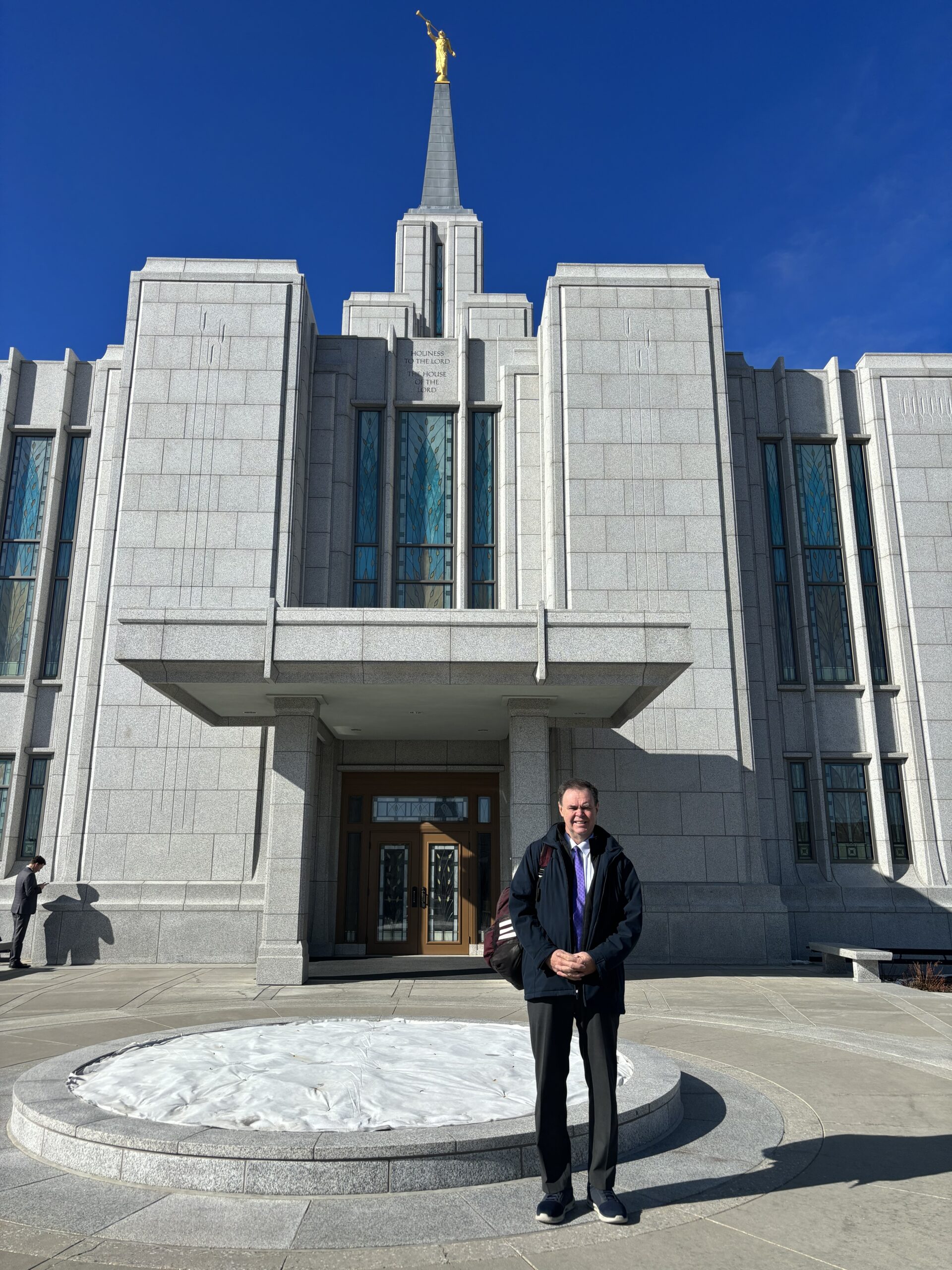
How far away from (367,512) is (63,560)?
705 cm

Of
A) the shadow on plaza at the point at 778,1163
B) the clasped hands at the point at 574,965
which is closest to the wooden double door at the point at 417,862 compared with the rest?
the shadow on plaza at the point at 778,1163

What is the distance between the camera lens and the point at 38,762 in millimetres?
19578

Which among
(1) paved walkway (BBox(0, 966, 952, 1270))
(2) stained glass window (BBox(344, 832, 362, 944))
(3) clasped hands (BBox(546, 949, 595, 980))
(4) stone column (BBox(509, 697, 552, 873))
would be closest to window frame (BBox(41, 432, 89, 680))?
(2) stained glass window (BBox(344, 832, 362, 944))

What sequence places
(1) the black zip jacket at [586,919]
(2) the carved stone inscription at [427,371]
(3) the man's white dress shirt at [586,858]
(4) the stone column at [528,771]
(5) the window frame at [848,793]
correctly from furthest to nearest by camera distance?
(2) the carved stone inscription at [427,371], (5) the window frame at [848,793], (4) the stone column at [528,771], (3) the man's white dress shirt at [586,858], (1) the black zip jacket at [586,919]

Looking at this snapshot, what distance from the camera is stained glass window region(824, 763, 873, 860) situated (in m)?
19.4

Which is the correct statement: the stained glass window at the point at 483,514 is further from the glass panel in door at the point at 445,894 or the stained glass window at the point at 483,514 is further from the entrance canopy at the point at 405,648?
the entrance canopy at the point at 405,648

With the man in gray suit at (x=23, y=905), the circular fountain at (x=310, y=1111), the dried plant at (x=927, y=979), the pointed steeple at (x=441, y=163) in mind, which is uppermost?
the pointed steeple at (x=441, y=163)

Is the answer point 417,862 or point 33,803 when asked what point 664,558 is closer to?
point 417,862

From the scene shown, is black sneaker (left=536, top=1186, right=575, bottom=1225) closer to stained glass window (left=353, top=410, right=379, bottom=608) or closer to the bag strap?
the bag strap

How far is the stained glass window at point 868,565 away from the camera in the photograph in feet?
66.9

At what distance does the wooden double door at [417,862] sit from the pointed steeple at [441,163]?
3064 centimetres

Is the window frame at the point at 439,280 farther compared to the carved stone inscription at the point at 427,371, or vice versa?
the window frame at the point at 439,280

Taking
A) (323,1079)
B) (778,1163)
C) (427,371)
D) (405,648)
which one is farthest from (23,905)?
(778,1163)

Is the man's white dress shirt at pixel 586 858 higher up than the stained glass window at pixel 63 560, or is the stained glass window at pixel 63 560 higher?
the stained glass window at pixel 63 560
